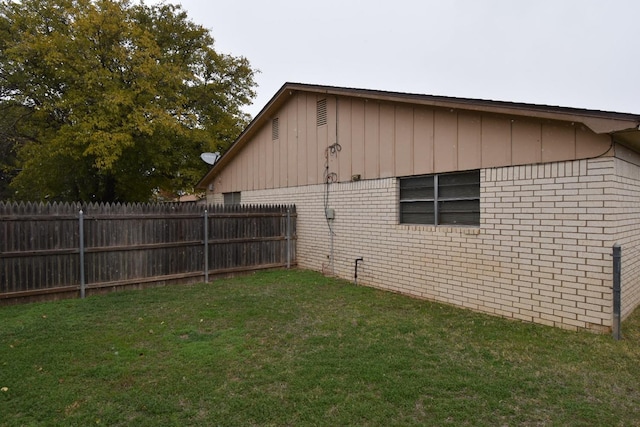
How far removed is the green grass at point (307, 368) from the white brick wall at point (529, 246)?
391 mm

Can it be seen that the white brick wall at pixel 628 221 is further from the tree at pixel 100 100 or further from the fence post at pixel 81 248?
the tree at pixel 100 100

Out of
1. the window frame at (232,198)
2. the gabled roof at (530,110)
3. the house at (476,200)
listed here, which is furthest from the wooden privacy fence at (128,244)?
the gabled roof at (530,110)

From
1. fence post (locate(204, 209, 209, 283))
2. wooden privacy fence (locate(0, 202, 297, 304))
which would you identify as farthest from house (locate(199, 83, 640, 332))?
fence post (locate(204, 209, 209, 283))

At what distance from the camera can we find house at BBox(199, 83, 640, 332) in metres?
4.70

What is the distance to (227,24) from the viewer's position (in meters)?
17.5

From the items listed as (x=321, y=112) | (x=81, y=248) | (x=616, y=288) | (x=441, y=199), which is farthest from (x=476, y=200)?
(x=81, y=248)

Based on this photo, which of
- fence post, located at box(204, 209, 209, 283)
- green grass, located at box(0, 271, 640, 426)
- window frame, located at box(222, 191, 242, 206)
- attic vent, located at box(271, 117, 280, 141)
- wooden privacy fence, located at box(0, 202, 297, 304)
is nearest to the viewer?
green grass, located at box(0, 271, 640, 426)

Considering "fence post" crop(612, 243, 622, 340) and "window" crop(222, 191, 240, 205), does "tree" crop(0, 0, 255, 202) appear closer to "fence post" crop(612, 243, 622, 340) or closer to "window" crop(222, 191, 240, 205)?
"window" crop(222, 191, 240, 205)

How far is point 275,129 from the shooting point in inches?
432

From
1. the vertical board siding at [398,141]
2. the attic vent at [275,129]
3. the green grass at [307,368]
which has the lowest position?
the green grass at [307,368]

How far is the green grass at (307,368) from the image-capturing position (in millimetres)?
2918

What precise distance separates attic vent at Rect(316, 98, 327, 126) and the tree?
7.36 meters

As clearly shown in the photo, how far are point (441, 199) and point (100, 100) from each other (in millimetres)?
12915

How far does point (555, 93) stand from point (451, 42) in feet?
30.7
